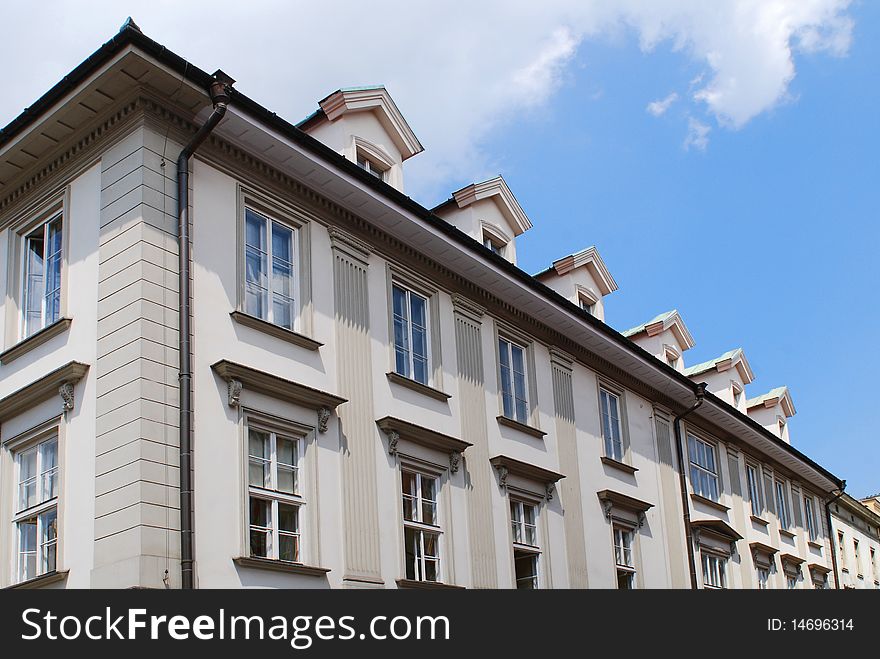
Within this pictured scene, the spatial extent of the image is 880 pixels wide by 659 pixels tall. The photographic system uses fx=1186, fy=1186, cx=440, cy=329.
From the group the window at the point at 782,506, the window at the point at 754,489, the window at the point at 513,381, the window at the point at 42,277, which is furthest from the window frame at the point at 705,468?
the window at the point at 42,277

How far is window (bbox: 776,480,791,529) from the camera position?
1464 inches

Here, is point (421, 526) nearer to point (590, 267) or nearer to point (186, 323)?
point (186, 323)

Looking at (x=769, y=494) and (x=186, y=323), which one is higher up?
(x=769, y=494)

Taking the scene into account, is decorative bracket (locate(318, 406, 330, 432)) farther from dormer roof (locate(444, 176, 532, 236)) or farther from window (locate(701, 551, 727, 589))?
window (locate(701, 551, 727, 589))

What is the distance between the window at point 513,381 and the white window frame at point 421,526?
337 centimetres

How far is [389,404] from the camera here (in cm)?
1972

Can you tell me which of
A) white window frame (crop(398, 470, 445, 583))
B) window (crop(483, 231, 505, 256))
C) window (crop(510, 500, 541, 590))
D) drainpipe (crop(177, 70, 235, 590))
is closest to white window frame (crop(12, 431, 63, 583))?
drainpipe (crop(177, 70, 235, 590))

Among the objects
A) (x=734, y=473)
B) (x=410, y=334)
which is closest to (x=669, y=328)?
(x=734, y=473)

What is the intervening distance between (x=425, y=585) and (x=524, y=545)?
377 cm

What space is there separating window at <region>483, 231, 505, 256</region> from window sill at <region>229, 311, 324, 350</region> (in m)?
7.84

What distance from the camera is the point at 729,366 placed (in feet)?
127

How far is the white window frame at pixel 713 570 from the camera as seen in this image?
30.1 metres

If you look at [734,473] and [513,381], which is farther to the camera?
[734,473]

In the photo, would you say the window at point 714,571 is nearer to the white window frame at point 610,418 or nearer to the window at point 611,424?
the white window frame at point 610,418
